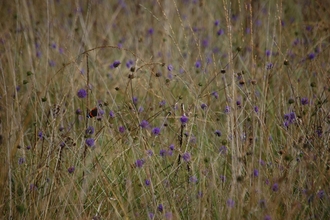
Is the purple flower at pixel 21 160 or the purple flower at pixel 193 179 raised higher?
the purple flower at pixel 21 160

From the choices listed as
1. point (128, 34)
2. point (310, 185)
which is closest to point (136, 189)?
point (310, 185)

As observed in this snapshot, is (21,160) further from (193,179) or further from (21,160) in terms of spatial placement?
(193,179)

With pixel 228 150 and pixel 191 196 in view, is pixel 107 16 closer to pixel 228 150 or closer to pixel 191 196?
pixel 228 150

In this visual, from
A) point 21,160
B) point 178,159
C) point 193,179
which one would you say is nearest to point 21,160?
point 21,160

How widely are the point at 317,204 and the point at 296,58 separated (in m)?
1.80

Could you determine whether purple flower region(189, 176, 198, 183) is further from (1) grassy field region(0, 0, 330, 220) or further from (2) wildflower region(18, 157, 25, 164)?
(2) wildflower region(18, 157, 25, 164)

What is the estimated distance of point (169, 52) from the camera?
13.6ft

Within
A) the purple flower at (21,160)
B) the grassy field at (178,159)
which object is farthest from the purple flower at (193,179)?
the purple flower at (21,160)

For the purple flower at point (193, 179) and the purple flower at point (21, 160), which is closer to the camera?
the purple flower at point (193, 179)

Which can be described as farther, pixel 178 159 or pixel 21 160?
pixel 21 160

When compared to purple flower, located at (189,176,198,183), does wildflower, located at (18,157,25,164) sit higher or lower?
higher

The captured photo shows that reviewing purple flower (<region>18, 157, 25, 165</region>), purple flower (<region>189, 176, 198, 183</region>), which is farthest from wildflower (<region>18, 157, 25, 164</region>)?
purple flower (<region>189, 176, 198, 183</region>)

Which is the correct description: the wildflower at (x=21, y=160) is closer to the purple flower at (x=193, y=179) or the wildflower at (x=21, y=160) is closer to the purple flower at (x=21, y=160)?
the purple flower at (x=21, y=160)

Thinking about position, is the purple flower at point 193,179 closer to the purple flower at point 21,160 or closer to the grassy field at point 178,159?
the grassy field at point 178,159
